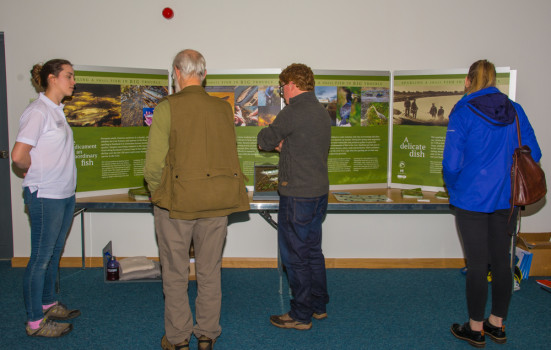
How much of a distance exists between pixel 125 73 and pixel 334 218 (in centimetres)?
213

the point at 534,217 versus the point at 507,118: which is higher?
the point at 507,118

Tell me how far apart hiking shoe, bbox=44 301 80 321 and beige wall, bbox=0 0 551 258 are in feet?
3.62

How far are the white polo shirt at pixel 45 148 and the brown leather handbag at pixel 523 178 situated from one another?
100 inches

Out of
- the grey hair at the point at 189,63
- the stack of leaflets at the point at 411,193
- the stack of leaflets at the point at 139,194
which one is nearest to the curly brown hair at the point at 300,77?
the grey hair at the point at 189,63

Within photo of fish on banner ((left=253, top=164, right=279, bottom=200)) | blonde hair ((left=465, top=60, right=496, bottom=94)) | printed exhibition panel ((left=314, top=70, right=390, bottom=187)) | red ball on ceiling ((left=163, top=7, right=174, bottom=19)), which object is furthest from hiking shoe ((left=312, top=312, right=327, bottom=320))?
red ball on ceiling ((left=163, top=7, right=174, bottom=19))

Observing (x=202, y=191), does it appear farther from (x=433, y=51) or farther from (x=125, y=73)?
(x=433, y=51)

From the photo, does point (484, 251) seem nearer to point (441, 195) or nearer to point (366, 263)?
point (441, 195)

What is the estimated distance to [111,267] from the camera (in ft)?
12.3

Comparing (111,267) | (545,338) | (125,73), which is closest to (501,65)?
(545,338)

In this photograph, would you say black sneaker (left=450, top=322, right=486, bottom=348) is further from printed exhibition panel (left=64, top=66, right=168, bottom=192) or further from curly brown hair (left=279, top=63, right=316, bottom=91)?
printed exhibition panel (left=64, top=66, right=168, bottom=192)

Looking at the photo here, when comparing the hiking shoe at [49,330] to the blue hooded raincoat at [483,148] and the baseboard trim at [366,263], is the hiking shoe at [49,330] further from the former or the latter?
the blue hooded raincoat at [483,148]

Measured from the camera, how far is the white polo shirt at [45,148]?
8.70 feet

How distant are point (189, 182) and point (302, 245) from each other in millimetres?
898

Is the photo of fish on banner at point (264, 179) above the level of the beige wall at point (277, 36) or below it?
below
